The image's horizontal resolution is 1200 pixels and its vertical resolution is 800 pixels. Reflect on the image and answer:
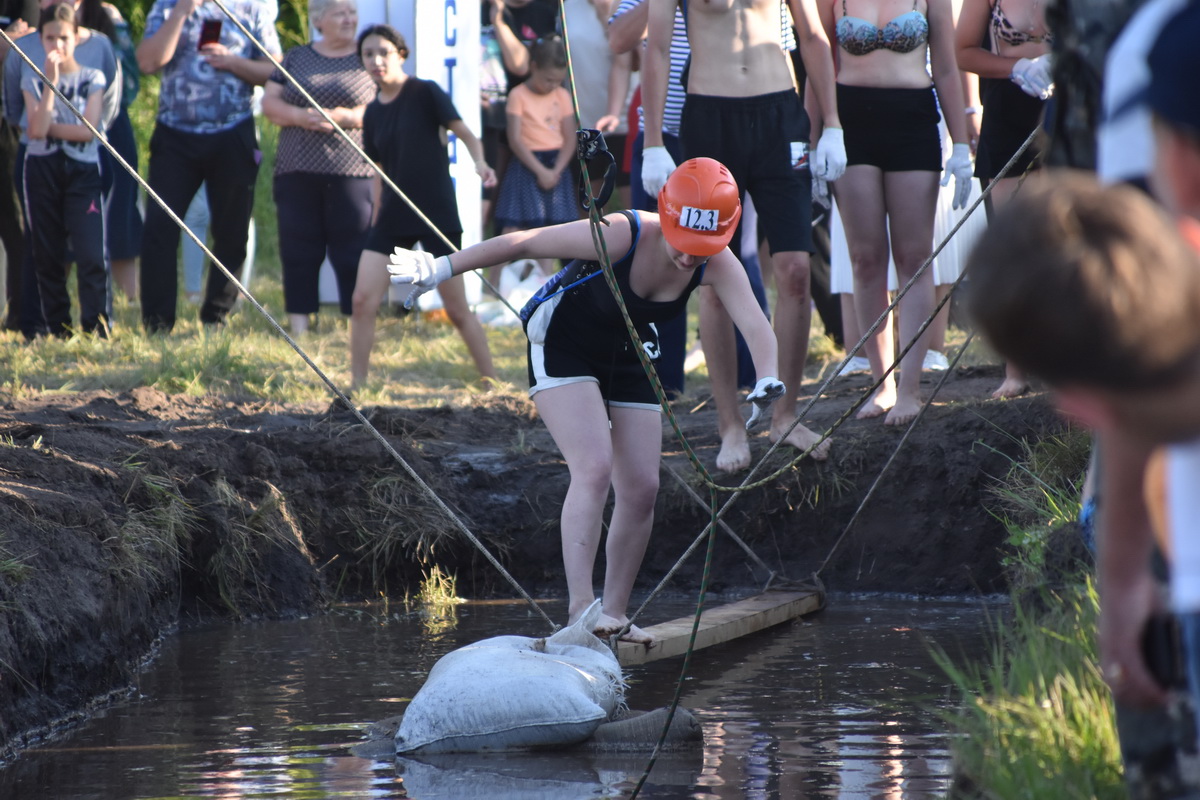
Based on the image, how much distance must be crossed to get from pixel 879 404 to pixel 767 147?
1311 millimetres

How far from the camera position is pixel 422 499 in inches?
248

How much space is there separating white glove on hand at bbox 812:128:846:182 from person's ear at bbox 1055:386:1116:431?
406cm

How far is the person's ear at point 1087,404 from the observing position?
158 cm

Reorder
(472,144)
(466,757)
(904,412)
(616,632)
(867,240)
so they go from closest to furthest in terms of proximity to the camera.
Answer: (466,757), (616,632), (867,240), (904,412), (472,144)

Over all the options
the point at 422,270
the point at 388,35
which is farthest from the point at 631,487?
the point at 388,35

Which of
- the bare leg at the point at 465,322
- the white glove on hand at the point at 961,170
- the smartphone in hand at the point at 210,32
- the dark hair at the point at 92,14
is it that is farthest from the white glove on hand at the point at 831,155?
the dark hair at the point at 92,14

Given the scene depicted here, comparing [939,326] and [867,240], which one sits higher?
[867,240]

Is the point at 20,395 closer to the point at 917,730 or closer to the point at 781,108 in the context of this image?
the point at 781,108

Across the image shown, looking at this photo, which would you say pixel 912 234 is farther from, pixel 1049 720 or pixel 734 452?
pixel 1049 720

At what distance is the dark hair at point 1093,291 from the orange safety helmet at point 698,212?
9.31 feet

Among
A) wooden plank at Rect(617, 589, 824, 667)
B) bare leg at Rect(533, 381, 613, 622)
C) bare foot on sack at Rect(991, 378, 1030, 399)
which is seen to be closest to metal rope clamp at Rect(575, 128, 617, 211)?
bare leg at Rect(533, 381, 613, 622)

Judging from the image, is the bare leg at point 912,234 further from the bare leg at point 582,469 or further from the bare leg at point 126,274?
the bare leg at point 126,274

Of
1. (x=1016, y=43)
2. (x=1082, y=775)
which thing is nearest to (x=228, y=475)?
(x=1016, y=43)

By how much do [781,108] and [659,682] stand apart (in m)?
2.28
